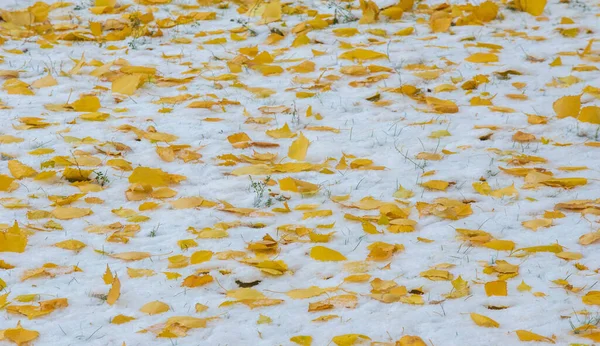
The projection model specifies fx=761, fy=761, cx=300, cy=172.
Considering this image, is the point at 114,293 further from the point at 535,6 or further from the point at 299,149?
the point at 535,6

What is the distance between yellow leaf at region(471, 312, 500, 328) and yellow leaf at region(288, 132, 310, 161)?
4.95 feet

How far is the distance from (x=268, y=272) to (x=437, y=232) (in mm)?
717

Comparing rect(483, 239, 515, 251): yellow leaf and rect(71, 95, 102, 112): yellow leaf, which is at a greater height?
rect(483, 239, 515, 251): yellow leaf

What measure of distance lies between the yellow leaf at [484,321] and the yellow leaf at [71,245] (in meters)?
1.49

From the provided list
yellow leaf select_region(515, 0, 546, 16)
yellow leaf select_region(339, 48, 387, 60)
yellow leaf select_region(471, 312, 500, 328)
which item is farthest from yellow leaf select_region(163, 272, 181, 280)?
yellow leaf select_region(515, 0, 546, 16)

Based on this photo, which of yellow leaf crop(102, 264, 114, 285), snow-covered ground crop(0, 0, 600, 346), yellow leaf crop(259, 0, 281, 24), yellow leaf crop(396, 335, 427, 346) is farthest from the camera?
yellow leaf crop(259, 0, 281, 24)

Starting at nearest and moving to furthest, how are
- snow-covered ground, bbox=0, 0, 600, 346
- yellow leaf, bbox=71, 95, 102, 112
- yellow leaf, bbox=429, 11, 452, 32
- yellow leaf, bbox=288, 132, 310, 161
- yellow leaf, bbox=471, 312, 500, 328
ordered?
yellow leaf, bbox=471, 312, 500, 328 < snow-covered ground, bbox=0, 0, 600, 346 < yellow leaf, bbox=288, 132, 310, 161 < yellow leaf, bbox=71, 95, 102, 112 < yellow leaf, bbox=429, 11, 452, 32

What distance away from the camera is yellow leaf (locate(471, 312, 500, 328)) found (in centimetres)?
239

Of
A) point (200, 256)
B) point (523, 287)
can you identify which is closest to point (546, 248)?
point (523, 287)

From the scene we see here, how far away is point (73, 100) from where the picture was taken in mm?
4441

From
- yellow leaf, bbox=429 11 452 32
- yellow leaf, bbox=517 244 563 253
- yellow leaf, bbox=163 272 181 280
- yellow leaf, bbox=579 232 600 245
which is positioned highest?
yellow leaf, bbox=429 11 452 32

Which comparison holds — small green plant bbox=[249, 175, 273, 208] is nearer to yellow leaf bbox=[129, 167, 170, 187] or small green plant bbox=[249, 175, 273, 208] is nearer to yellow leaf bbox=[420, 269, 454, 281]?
yellow leaf bbox=[129, 167, 170, 187]

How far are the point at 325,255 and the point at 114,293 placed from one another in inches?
30.6

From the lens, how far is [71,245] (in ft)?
9.59
